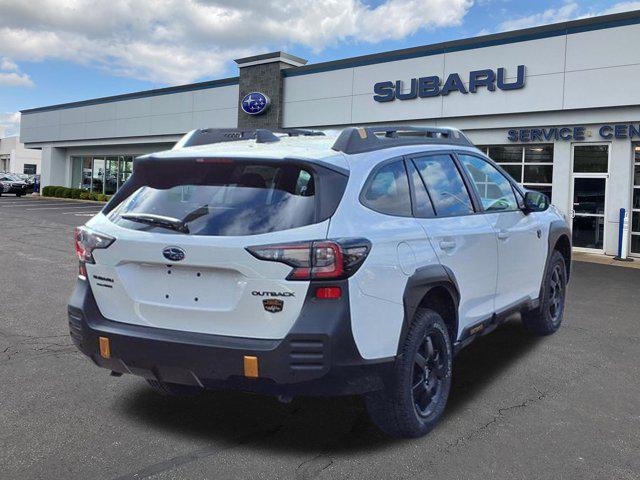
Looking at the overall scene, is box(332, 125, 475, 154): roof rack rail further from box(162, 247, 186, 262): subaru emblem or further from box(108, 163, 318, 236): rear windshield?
box(162, 247, 186, 262): subaru emblem

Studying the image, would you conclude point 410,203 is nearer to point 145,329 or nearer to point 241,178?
point 241,178

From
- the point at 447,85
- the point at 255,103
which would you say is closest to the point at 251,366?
the point at 447,85

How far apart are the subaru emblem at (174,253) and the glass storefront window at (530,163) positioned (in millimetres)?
13791

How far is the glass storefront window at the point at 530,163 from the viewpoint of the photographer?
15.4m

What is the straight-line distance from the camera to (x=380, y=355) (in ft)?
10.3

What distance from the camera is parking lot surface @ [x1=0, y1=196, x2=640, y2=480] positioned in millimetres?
3148

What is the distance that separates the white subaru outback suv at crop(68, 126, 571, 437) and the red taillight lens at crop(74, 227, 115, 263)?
0.01 metres

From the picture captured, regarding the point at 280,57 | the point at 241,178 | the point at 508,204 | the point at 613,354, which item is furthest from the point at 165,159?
the point at 280,57

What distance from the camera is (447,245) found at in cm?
378

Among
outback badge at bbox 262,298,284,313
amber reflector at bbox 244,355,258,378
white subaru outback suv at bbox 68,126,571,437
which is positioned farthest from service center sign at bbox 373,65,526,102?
amber reflector at bbox 244,355,258,378

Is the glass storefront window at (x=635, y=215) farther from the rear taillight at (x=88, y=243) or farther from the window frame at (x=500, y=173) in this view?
the rear taillight at (x=88, y=243)

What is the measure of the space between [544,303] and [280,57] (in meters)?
17.6

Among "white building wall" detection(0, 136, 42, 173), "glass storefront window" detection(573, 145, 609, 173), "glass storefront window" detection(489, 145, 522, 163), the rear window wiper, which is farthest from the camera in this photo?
"white building wall" detection(0, 136, 42, 173)

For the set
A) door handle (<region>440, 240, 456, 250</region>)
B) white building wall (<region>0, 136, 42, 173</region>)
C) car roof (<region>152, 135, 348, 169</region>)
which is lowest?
door handle (<region>440, 240, 456, 250</region>)
